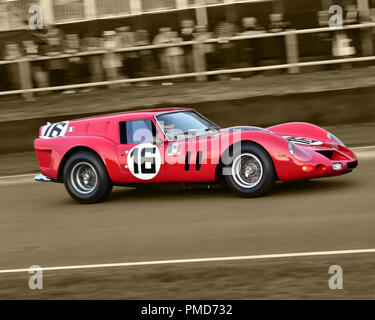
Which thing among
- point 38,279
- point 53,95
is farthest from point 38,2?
point 38,279

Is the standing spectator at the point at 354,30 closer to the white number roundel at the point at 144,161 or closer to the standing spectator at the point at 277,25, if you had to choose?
the standing spectator at the point at 277,25

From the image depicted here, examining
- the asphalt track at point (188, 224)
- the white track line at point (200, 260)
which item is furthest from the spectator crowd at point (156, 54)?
the white track line at point (200, 260)

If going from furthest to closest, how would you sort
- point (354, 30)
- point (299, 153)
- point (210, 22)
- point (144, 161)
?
point (210, 22) → point (354, 30) → point (144, 161) → point (299, 153)

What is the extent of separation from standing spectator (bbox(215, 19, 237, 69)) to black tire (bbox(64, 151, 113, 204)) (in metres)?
7.20

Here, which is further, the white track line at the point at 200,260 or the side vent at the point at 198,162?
the side vent at the point at 198,162

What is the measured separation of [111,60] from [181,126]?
7543 millimetres

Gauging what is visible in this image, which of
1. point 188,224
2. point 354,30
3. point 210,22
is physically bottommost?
point 188,224

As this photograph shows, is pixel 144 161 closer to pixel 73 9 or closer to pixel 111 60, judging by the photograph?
pixel 111 60

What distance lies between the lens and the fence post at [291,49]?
49.4ft

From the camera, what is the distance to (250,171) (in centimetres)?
786

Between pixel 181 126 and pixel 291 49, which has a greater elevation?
pixel 291 49

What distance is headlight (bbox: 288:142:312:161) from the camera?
25.3 feet

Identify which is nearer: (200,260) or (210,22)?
(200,260)

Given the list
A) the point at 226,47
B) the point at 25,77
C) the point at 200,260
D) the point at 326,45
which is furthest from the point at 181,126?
the point at 25,77
